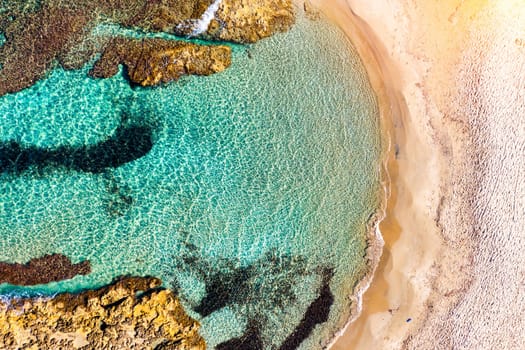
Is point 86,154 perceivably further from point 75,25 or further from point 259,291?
point 259,291

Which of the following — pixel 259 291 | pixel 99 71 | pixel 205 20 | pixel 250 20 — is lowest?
pixel 259 291

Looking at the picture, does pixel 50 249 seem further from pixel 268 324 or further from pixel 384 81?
pixel 384 81

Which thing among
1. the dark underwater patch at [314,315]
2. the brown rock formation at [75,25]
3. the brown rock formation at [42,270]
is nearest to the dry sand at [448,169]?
the dark underwater patch at [314,315]

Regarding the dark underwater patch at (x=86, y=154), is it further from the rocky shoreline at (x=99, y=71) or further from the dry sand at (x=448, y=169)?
the dry sand at (x=448, y=169)

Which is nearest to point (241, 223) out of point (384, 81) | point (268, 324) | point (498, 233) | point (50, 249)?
point (268, 324)

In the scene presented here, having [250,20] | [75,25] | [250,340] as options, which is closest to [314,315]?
[250,340]
